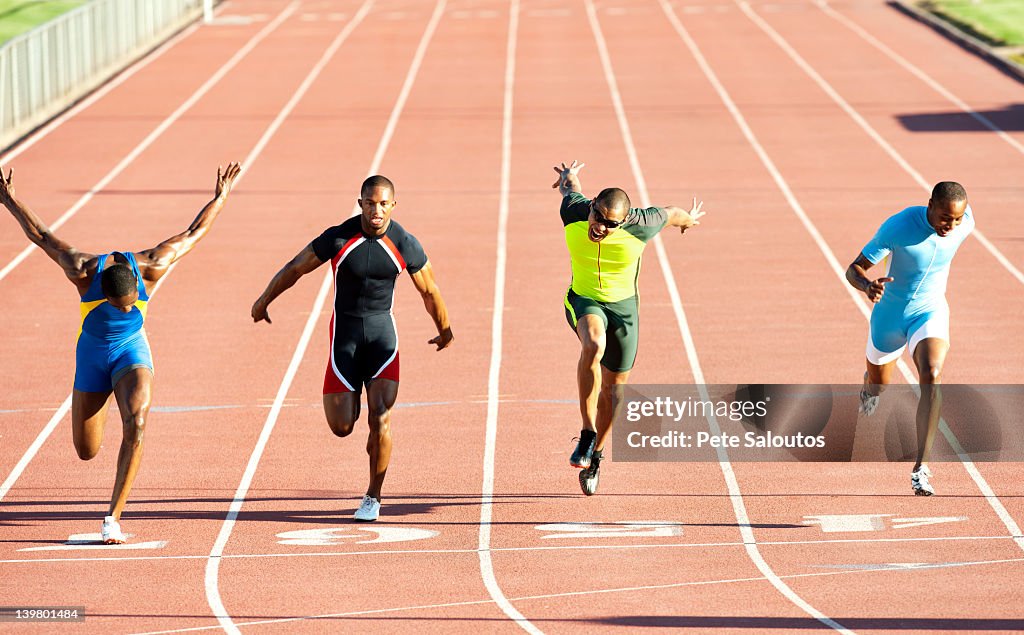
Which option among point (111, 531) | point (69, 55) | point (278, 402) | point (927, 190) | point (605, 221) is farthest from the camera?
point (69, 55)

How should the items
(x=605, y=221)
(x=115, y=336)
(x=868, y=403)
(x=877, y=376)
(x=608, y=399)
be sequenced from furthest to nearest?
(x=868, y=403)
(x=877, y=376)
(x=608, y=399)
(x=605, y=221)
(x=115, y=336)

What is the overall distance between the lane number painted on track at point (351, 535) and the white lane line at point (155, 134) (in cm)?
918

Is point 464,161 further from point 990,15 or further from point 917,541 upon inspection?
point 990,15

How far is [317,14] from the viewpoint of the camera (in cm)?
4094

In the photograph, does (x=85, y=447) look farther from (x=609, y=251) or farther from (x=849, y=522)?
(x=849, y=522)

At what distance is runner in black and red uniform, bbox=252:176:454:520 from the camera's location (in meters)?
9.12

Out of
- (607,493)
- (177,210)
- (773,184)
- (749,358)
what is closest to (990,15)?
(773,184)

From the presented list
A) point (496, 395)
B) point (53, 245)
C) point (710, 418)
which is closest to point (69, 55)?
point (496, 395)

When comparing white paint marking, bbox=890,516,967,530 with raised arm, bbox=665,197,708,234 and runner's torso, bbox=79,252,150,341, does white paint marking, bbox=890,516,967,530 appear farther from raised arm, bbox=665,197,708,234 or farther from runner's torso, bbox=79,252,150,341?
runner's torso, bbox=79,252,150,341

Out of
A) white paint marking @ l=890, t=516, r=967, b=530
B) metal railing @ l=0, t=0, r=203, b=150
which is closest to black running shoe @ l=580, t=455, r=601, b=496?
white paint marking @ l=890, t=516, r=967, b=530

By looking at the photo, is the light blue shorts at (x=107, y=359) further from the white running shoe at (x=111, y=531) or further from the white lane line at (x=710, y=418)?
the white lane line at (x=710, y=418)

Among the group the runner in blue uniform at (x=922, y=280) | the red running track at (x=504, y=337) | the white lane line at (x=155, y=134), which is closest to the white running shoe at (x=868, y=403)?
the red running track at (x=504, y=337)

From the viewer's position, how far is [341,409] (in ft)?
30.6

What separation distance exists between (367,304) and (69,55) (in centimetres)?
2089
